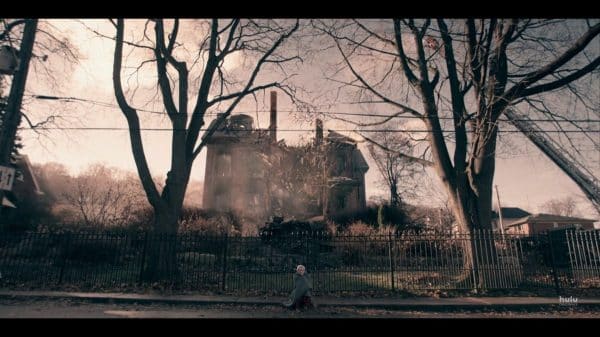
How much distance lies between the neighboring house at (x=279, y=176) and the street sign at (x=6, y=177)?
22.6 meters

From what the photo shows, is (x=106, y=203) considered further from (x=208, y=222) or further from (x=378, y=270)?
(x=378, y=270)

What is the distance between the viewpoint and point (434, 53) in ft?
42.0

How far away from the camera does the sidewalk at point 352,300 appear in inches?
359

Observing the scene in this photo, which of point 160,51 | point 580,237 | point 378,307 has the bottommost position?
point 378,307

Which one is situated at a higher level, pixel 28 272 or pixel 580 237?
pixel 580 237

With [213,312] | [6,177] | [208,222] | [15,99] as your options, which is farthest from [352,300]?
[208,222]

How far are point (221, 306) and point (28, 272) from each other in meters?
8.46

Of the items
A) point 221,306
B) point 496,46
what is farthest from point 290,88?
point 221,306

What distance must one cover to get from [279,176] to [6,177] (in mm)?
26121

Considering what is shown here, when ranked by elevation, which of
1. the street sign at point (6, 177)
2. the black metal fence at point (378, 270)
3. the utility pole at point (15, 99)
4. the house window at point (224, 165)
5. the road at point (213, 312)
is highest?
the house window at point (224, 165)

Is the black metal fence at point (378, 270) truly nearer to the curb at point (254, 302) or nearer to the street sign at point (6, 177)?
the curb at point (254, 302)

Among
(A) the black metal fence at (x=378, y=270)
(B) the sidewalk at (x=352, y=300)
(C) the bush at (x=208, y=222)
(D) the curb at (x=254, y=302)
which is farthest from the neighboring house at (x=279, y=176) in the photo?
(D) the curb at (x=254, y=302)

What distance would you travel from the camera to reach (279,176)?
33.5 metres
